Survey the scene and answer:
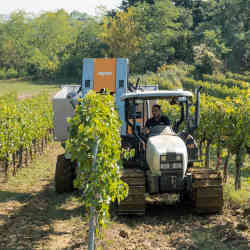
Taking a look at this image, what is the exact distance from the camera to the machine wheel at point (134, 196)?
23.8ft

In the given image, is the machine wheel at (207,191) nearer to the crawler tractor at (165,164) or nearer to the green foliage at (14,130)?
the crawler tractor at (165,164)

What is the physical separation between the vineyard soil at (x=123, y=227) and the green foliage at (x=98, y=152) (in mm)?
1254

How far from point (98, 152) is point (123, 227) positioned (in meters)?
2.22

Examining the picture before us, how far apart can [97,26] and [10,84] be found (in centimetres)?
2223

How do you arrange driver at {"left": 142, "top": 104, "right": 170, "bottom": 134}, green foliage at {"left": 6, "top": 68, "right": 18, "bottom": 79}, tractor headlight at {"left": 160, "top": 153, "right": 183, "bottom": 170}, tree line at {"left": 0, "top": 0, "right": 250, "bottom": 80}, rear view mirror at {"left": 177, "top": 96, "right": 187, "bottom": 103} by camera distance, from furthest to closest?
green foliage at {"left": 6, "top": 68, "right": 18, "bottom": 79}
tree line at {"left": 0, "top": 0, "right": 250, "bottom": 80}
driver at {"left": 142, "top": 104, "right": 170, "bottom": 134}
rear view mirror at {"left": 177, "top": 96, "right": 187, "bottom": 103}
tractor headlight at {"left": 160, "top": 153, "right": 183, "bottom": 170}

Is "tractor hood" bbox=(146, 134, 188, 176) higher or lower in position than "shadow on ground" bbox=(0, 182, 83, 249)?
higher

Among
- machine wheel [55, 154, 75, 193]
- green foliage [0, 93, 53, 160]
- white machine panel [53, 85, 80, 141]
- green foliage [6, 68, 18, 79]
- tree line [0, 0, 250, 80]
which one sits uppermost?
tree line [0, 0, 250, 80]

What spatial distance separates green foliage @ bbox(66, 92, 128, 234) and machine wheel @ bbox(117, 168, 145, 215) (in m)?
1.57

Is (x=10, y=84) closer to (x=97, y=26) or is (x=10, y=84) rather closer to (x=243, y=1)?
(x=97, y=26)

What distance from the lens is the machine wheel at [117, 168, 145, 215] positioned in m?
7.25

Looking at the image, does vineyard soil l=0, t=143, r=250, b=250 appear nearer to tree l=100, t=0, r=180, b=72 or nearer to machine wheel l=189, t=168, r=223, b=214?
machine wheel l=189, t=168, r=223, b=214

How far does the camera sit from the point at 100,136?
17.7 ft

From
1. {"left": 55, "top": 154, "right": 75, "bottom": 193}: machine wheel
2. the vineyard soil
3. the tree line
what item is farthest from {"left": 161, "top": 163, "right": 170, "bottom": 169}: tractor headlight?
the tree line

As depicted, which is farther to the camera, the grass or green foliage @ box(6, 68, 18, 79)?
green foliage @ box(6, 68, 18, 79)
